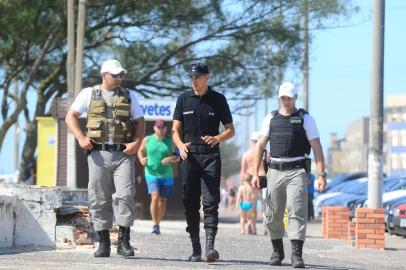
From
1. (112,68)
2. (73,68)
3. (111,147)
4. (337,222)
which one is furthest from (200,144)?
(73,68)

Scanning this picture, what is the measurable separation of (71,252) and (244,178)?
25.4 feet

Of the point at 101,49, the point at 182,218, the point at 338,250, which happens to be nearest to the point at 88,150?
the point at 338,250

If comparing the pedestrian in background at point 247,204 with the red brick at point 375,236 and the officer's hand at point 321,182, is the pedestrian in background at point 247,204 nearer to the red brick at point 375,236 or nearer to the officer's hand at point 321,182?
the red brick at point 375,236

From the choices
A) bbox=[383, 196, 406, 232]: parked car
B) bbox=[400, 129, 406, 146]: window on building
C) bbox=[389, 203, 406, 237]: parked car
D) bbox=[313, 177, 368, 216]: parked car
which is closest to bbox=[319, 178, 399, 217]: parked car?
bbox=[313, 177, 368, 216]: parked car

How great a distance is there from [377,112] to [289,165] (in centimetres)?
650

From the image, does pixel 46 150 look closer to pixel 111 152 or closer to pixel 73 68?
pixel 73 68

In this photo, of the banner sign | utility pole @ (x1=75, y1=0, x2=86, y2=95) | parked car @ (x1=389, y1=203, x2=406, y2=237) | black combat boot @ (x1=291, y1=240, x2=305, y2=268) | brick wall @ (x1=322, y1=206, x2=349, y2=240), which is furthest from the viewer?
utility pole @ (x1=75, y1=0, x2=86, y2=95)

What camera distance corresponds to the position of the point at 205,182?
11.1 metres

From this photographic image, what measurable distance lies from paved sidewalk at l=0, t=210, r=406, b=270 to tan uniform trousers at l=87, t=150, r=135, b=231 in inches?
A: 16.1

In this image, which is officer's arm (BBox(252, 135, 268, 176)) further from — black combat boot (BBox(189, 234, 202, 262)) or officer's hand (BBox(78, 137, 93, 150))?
officer's hand (BBox(78, 137, 93, 150))

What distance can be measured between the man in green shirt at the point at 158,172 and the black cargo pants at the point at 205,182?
209 inches

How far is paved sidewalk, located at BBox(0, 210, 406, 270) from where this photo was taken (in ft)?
34.3

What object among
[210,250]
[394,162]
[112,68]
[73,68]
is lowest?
[210,250]

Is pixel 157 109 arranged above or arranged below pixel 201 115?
above
